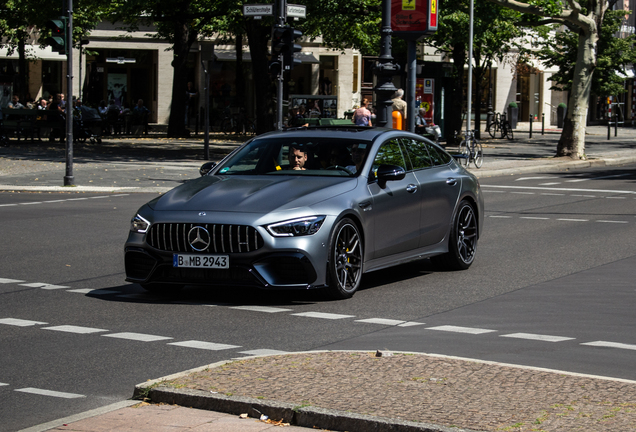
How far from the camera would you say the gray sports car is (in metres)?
8.48

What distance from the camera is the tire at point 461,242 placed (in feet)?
35.2

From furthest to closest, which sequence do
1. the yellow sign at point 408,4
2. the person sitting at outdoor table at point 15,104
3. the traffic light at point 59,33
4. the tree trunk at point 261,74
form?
the person sitting at outdoor table at point 15,104 → the tree trunk at point 261,74 → the yellow sign at point 408,4 → the traffic light at point 59,33

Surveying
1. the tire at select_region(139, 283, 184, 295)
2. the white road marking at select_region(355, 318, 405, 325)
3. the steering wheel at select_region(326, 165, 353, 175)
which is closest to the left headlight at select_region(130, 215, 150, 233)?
the tire at select_region(139, 283, 184, 295)

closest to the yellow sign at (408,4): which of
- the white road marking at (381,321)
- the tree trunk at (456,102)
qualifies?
the tree trunk at (456,102)

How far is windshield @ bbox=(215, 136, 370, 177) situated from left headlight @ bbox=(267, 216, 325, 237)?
0.98 meters

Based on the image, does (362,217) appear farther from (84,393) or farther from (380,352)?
(84,393)

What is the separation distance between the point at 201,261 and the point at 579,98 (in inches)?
989

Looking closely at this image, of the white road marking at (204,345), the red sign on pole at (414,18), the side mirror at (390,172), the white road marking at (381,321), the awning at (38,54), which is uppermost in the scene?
the awning at (38,54)

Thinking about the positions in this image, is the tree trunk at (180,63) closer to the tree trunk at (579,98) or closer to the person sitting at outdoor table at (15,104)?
the person sitting at outdoor table at (15,104)

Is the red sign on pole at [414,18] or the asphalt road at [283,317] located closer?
the asphalt road at [283,317]

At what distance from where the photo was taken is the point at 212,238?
8523 mm

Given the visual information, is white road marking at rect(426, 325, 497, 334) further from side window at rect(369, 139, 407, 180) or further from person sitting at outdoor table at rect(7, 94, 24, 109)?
person sitting at outdoor table at rect(7, 94, 24, 109)

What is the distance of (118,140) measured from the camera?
38719 mm

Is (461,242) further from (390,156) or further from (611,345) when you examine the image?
(611,345)
